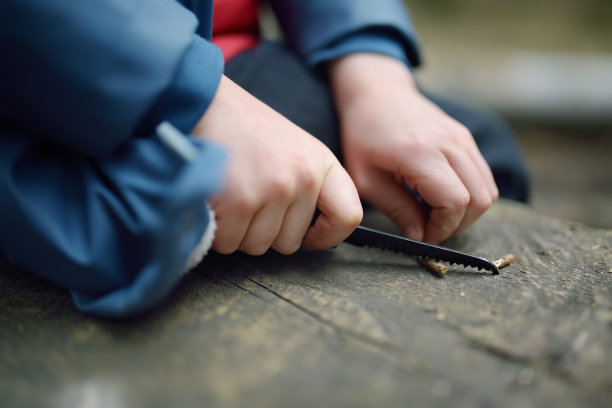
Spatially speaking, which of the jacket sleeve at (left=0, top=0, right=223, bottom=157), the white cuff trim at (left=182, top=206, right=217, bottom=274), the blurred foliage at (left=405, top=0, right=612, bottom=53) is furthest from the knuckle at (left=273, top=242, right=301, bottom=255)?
the blurred foliage at (left=405, top=0, right=612, bottom=53)

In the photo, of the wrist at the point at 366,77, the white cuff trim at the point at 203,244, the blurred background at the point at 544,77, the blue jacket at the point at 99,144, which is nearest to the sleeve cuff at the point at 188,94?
the blue jacket at the point at 99,144

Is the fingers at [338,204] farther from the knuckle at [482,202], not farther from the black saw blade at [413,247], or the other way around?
the knuckle at [482,202]

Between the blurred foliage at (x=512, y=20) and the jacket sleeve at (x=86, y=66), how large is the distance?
10.0 feet

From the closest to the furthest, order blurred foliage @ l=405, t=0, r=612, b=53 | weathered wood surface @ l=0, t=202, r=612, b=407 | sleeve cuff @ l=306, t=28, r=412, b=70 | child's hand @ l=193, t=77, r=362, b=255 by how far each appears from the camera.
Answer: weathered wood surface @ l=0, t=202, r=612, b=407, child's hand @ l=193, t=77, r=362, b=255, sleeve cuff @ l=306, t=28, r=412, b=70, blurred foliage @ l=405, t=0, r=612, b=53

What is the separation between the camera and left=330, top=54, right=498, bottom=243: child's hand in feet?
2.06

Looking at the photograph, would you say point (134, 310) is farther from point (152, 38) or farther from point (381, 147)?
point (381, 147)

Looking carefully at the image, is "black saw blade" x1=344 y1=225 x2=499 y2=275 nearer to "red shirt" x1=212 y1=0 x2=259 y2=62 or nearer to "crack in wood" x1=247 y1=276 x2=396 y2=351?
"crack in wood" x1=247 y1=276 x2=396 y2=351

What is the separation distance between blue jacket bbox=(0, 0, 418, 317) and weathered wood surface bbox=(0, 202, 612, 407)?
6cm

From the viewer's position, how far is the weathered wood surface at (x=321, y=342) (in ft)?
1.20

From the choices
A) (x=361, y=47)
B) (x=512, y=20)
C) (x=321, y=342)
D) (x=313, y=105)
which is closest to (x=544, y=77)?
(x=512, y=20)

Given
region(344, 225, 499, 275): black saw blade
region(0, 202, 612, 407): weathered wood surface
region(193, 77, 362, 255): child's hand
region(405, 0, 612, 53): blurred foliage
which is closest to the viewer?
region(0, 202, 612, 407): weathered wood surface

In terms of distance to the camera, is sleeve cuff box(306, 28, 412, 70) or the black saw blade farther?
sleeve cuff box(306, 28, 412, 70)

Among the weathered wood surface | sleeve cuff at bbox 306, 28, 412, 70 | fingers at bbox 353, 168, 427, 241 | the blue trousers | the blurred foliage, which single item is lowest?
the weathered wood surface

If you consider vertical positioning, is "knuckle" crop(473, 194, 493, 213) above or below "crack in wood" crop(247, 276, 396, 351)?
above
